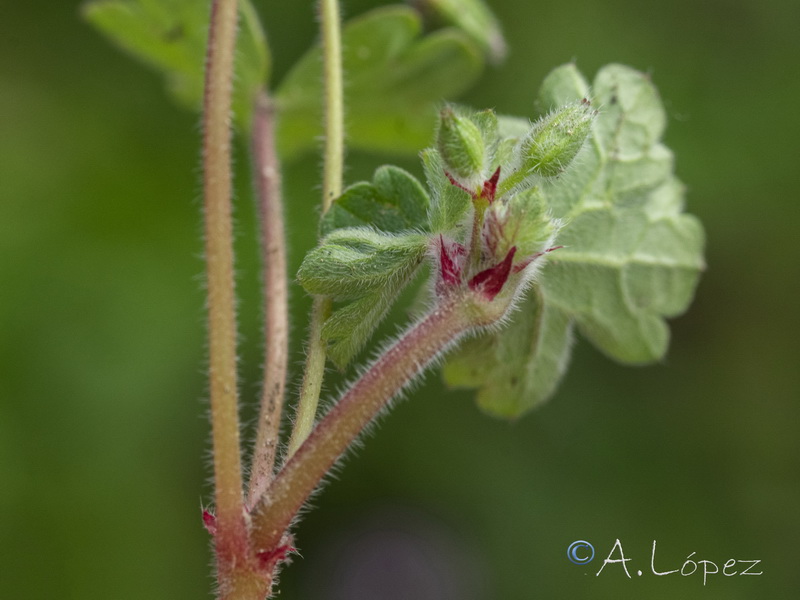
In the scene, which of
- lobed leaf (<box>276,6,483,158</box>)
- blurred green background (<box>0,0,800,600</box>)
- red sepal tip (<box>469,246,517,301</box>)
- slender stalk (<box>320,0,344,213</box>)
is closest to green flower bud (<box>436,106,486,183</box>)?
red sepal tip (<box>469,246,517,301</box>)

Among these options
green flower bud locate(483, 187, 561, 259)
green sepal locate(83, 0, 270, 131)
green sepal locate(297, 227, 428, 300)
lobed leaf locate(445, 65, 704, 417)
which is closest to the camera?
green flower bud locate(483, 187, 561, 259)

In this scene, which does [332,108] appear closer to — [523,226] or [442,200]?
[442,200]

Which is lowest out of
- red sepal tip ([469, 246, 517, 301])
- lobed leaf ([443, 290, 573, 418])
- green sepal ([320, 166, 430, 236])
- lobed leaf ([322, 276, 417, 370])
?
lobed leaf ([443, 290, 573, 418])

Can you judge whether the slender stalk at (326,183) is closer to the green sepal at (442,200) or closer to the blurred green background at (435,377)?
the green sepal at (442,200)

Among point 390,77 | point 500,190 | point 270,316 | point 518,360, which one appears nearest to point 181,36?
point 390,77

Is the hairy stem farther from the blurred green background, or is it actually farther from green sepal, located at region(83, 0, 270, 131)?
the blurred green background

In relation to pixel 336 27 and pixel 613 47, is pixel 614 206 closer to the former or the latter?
pixel 336 27

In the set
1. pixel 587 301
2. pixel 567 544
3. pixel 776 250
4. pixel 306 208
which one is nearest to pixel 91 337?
pixel 306 208

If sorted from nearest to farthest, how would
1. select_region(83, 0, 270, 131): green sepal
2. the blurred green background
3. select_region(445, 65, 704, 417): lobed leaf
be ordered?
1. select_region(445, 65, 704, 417): lobed leaf
2. select_region(83, 0, 270, 131): green sepal
3. the blurred green background
